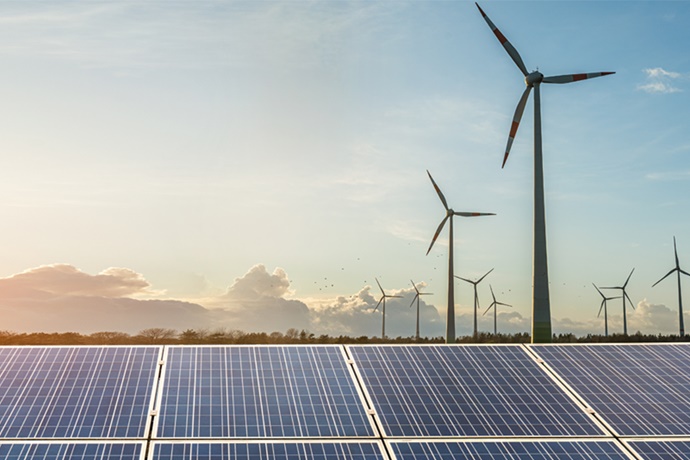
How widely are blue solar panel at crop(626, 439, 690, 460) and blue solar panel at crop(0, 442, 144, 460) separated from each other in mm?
17817

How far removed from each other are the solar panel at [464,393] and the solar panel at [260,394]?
1.18m

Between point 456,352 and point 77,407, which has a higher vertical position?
point 456,352

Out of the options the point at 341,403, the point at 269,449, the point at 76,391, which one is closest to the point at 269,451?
the point at 269,449

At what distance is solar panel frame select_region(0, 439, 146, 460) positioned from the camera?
2770 cm

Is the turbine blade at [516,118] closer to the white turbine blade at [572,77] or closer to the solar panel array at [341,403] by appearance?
the white turbine blade at [572,77]

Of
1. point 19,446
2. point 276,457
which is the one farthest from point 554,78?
point 19,446

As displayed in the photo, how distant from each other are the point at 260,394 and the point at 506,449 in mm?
9683

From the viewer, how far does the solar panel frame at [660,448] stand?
2952 centimetres

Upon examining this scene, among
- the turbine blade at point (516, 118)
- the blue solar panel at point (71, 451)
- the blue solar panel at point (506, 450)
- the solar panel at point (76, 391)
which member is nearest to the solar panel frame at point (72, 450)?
the blue solar panel at point (71, 451)

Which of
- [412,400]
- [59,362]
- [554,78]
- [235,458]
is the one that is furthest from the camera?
[554,78]

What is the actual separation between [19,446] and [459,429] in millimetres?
15676

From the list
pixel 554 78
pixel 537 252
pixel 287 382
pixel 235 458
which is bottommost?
pixel 235 458

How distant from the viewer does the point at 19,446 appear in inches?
1116

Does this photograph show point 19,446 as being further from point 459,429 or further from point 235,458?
point 459,429
